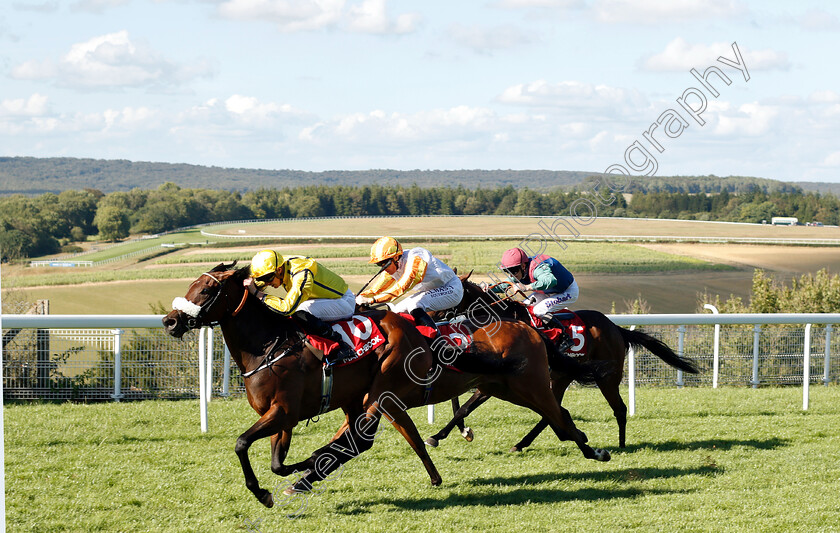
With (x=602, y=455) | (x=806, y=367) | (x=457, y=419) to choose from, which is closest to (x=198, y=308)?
(x=457, y=419)

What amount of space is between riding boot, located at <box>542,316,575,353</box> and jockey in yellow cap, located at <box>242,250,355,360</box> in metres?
1.68

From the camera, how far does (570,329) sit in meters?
5.83

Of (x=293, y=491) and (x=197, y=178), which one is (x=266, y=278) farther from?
(x=197, y=178)

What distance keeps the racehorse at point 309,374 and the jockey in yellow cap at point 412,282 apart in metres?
0.47

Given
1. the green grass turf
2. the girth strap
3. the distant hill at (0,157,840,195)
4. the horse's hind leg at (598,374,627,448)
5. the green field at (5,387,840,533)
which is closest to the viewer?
the green field at (5,387,840,533)

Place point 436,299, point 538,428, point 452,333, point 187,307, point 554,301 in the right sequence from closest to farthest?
point 187,307
point 452,333
point 436,299
point 538,428
point 554,301

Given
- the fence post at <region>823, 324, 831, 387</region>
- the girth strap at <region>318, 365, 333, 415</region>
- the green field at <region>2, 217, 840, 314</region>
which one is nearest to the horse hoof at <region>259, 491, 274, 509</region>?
the girth strap at <region>318, 365, 333, 415</region>

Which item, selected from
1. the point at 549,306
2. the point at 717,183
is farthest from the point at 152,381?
the point at 717,183

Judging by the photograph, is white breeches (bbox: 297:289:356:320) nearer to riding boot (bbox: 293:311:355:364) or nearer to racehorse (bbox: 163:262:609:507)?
riding boot (bbox: 293:311:355:364)

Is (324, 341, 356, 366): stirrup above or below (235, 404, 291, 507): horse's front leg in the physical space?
above

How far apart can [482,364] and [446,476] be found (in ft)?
2.53

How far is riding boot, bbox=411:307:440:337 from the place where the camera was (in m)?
5.15

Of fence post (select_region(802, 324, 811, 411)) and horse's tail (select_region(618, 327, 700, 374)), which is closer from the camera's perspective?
horse's tail (select_region(618, 327, 700, 374))

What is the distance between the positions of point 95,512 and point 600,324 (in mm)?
3762
